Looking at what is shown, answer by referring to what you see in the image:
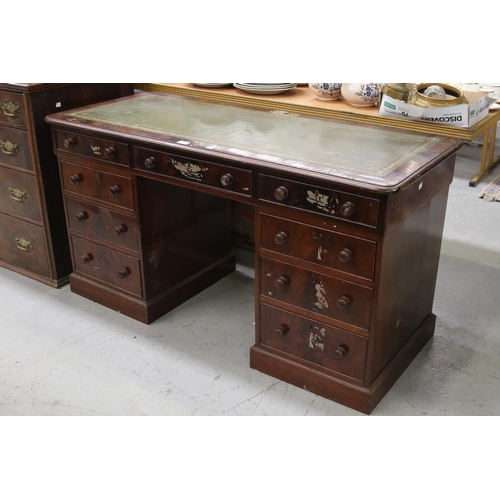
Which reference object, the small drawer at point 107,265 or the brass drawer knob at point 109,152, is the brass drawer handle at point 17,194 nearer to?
the small drawer at point 107,265

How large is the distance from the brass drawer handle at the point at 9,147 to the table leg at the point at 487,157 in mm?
3070

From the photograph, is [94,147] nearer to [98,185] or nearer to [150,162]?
[98,185]

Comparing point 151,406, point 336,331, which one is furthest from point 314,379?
point 151,406

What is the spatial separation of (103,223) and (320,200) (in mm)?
1158

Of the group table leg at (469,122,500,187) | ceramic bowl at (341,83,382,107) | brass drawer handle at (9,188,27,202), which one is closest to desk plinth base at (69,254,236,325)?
brass drawer handle at (9,188,27,202)

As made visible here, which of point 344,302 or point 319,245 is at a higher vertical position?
point 319,245

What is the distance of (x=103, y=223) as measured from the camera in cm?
278

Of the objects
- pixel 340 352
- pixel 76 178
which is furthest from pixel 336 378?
pixel 76 178

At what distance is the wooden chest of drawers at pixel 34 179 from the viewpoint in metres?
2.76

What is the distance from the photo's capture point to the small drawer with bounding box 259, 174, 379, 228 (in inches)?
76.7

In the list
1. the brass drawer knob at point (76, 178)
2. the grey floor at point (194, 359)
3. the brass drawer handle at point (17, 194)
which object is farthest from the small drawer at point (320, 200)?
the brass drawer handle at point (17, 194)

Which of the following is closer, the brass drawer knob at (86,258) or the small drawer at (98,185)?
the small drawer at (98,185)

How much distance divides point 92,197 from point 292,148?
100 centimetres

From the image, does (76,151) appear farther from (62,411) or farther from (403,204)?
(403,204)
